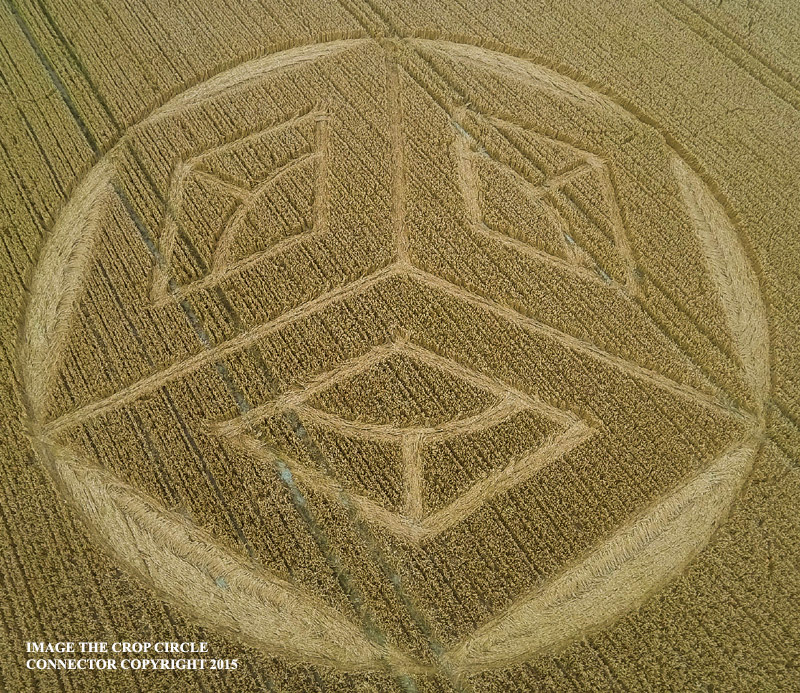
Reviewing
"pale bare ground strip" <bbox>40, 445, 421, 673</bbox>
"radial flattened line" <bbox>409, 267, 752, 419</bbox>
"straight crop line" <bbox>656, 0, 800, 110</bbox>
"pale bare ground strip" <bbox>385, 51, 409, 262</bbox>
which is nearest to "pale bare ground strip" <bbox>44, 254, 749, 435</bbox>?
"radial flattened line" <bbox>409, 267, 752, 419</bbox>

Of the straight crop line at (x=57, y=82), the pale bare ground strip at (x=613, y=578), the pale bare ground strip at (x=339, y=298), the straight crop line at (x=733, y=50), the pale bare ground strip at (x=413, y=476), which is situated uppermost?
the straight crop line at (x=57, y=82)

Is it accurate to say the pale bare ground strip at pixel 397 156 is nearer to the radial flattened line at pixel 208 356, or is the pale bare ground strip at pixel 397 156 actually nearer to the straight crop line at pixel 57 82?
the radial flattened line at pixel 208 356

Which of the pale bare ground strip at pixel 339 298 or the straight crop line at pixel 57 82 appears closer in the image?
the pale bare ground strip at pixel 339 298

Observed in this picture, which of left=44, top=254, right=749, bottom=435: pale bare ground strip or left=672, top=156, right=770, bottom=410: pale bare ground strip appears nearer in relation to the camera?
left=44, top=254, right=749, bottom=435: pale bare ground strip

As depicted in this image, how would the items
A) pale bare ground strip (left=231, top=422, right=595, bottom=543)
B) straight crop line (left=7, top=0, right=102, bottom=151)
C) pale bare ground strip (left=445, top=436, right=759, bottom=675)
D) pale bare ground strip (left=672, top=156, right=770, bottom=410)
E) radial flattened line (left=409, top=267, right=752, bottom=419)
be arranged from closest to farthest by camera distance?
pale bare ground strip (left=445, top=436, right=759, bottom=675)
pale bare ground strip (left=231, top=422, right=595, bottom=543)
radial flattened line (left=409, top=267, right=752, bottom=419)
pale bare ground strip (left=672, top=156, right=770, bottom=410)
straight crop line (left=7, top=0, right=102, bottom=151)

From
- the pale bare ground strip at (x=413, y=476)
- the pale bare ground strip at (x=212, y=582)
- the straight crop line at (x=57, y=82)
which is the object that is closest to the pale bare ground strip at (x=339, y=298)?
the pale bare ground strip at (x=212, y=582)

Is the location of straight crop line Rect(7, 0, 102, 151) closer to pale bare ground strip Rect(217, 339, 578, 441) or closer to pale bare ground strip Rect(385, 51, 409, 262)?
pale bare ground strip Rect(385, 51, 409, 262)

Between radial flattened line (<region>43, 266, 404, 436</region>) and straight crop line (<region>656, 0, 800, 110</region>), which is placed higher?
straight crop line (<region>656, 0, 800, 110</region>)
